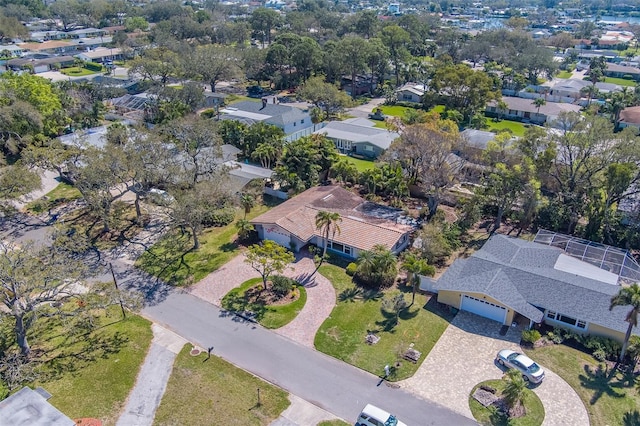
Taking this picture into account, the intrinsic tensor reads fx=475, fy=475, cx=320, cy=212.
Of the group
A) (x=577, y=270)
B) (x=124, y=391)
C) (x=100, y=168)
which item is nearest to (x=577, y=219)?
(x=577, y=270)

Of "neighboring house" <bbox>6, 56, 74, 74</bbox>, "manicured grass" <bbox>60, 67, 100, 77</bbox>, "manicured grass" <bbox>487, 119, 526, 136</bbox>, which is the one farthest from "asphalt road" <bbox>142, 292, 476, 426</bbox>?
"neighboring house" <bbox>6, 56, 74, 74</bbox>

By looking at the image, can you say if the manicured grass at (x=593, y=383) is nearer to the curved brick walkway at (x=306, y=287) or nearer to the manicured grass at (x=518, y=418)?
the manicured grass at (x=518, y=418)

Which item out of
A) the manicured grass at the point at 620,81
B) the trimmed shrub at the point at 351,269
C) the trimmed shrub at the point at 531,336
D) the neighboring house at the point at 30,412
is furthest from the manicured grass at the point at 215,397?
the manicured grass at the point at 620,81

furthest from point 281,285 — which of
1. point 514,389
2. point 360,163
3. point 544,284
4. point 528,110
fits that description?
point 528,110

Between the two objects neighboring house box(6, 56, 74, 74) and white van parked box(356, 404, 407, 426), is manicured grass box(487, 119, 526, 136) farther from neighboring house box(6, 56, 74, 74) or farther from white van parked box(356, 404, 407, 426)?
neighboring house box(6, 56, 74, 74)

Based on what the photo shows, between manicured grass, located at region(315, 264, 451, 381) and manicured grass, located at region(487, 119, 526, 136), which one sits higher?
manicured grass, located at region(487, 119, 526, 136)

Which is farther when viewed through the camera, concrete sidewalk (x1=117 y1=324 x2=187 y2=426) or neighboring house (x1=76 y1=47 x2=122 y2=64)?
neighboring house (x1=76 y1=47 x2=122 y2=64)

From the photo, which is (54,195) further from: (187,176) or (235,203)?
(235,203)

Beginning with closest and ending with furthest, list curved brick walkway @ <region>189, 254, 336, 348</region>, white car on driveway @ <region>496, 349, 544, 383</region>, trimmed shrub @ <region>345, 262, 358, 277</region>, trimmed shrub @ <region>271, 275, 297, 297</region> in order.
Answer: white car on driveway @ <region>496, 349, 544, 383</region> → curved brick walkway @ <region>189, 254, 336, 348</region> → trimmed shrub @ <region>271, 275, 297, 297</region> → trimmed shrub @ <region>345, 262, 358, 277</region>
